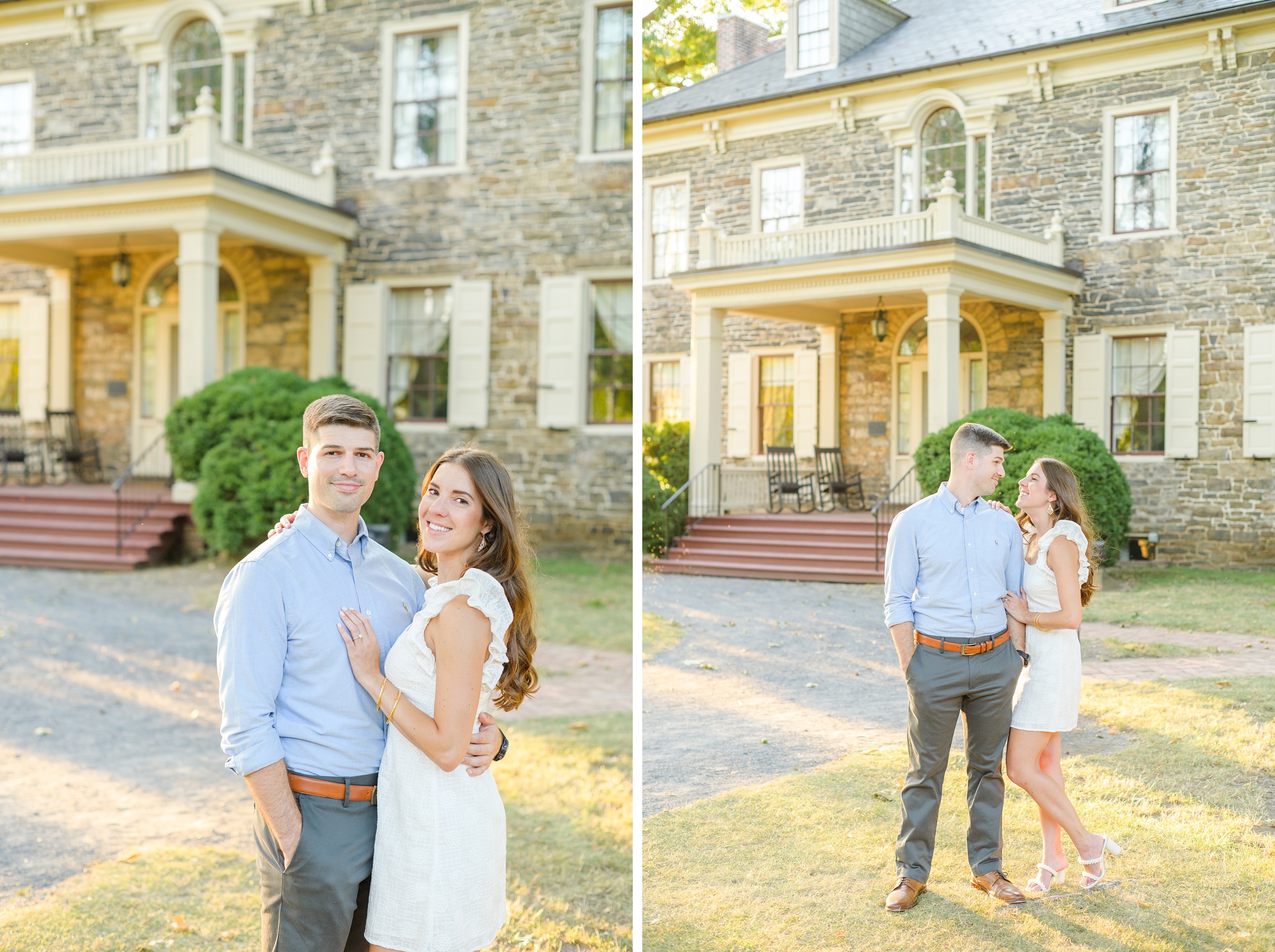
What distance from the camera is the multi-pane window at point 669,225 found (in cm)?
387

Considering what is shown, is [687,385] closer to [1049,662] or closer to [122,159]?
[1049,662]

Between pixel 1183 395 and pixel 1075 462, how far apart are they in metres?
0.33

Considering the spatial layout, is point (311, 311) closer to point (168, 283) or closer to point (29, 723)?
point (168, 283)

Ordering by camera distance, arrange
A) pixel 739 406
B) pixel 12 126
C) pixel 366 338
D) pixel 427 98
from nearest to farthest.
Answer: pixel 739 406, pixel 12 126, pixel 427 98, pixel 366 338

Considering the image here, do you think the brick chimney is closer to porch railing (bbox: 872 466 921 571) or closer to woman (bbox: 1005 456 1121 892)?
porch railing (bbox: 872 466 921 571)

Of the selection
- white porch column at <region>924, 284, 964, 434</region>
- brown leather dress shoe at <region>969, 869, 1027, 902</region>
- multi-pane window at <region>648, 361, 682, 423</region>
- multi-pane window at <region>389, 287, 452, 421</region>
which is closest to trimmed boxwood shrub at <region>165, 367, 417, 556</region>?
multi-pane window at <region>389, 287, 452, 421</region>

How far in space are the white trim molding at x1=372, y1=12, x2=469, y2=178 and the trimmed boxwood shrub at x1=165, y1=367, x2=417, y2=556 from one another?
12.2 ft

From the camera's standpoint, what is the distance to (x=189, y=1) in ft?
40.2

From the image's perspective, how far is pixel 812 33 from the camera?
369 cm

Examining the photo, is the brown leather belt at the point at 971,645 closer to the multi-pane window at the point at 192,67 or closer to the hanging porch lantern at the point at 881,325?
the hanging porch lantern at the point at 881,325

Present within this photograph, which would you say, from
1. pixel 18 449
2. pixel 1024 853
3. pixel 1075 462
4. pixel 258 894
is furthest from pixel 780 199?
pixel 18 449

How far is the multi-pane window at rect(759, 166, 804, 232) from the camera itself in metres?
3.68

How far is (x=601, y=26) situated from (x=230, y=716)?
39.6ft

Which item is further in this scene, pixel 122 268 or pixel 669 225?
pixel 122 268
